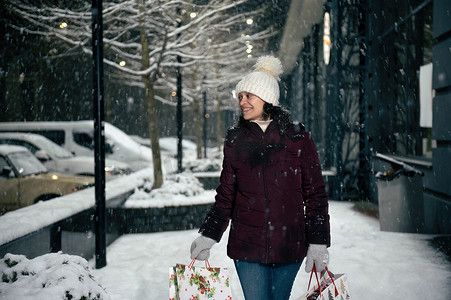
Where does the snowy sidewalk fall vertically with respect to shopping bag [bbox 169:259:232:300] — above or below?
below

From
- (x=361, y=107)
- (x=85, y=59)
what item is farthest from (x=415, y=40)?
(x=85, y=59)

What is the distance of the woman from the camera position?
8.20ft

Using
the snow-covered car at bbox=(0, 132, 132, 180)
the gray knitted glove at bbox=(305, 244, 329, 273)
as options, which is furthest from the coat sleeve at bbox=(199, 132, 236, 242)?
the snow-covered car at bbox=(0, 132, 132, 180)

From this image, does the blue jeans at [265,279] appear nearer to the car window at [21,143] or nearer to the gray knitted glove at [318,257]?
the gray knitted glove at [318,257]

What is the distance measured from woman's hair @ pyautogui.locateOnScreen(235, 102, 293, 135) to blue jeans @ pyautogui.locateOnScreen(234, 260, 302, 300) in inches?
31.9

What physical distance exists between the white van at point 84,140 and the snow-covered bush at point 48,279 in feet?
31.6

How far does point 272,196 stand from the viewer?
2512mm

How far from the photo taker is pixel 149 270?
5.38 m

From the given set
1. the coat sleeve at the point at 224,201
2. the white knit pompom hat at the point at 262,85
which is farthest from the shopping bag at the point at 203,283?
the white knit pompom hat at the point at 262,85

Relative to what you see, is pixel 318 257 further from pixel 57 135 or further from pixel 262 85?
pixel 57 135

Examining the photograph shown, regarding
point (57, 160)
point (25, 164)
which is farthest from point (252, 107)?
point (57, 160)

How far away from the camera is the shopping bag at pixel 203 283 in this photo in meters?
2.52

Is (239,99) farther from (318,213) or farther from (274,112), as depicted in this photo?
(318,213)

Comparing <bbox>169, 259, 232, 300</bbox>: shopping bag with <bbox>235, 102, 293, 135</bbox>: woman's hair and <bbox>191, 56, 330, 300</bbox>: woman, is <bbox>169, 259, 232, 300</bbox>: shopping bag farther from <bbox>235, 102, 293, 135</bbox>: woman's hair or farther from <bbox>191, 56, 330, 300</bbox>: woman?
<bbox>235, 102, 293, 135</bbox>: woman's hair
